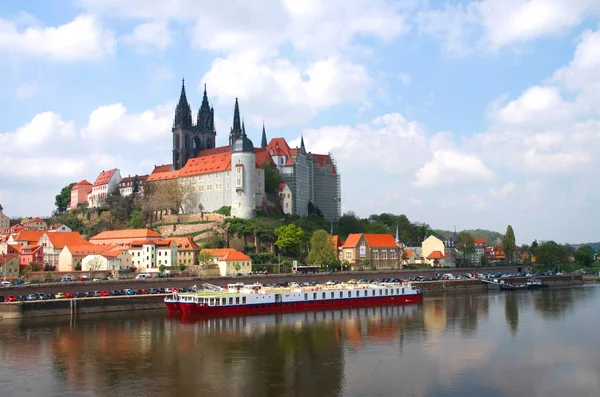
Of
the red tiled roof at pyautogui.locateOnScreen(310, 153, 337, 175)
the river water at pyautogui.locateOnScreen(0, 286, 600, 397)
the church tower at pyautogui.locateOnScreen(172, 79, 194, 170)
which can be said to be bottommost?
the river water at pyautogui.locateOnScreen(0, 286, 600, 397)

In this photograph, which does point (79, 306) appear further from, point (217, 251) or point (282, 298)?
point (217, 251)

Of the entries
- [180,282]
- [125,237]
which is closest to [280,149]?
[125,237]

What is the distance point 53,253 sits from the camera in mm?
78000

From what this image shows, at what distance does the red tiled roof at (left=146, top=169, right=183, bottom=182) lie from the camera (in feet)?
354

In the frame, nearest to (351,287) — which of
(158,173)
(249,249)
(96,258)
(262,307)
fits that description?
A: (262,307)

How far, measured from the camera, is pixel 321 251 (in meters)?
82.2

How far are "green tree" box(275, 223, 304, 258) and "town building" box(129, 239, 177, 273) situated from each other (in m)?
14.5

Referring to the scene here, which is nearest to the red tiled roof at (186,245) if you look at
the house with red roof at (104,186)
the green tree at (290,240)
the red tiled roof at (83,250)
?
the red tiled roof at (83,250)

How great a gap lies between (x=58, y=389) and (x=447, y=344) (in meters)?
21.9

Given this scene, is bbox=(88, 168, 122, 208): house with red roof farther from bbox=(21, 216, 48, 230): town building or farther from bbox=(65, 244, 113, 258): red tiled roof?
bbox=(65, 244, 113, 258): red tiled roof

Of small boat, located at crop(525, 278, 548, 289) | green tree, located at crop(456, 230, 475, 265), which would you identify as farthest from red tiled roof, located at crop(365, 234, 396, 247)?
green tree, located at crop(456, 230, 475, 265)

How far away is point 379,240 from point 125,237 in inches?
1423

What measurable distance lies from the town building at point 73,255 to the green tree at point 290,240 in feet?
73.5

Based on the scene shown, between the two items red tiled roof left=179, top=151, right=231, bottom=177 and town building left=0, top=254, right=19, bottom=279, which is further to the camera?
red tiled roof left=179, top=151, right=231, bottom=177
